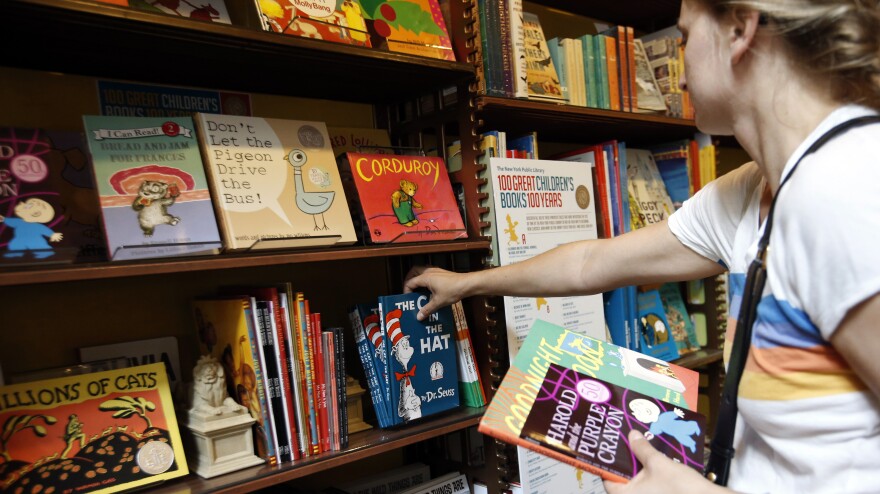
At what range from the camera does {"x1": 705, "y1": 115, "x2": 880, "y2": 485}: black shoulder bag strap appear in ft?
2.23

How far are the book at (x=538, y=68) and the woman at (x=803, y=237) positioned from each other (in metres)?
0.76

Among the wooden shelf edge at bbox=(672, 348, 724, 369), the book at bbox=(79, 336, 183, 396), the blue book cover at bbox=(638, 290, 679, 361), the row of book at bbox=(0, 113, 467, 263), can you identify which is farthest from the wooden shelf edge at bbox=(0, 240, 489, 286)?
the wooden shelf edge at bbox=(672, 348, 724, 369)

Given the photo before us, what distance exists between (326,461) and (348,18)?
0.92m

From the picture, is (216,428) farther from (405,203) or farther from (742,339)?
(742,339)

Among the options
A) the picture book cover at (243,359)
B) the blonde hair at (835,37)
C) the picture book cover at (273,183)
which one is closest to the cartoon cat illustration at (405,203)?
the picture book cover at (273,183)

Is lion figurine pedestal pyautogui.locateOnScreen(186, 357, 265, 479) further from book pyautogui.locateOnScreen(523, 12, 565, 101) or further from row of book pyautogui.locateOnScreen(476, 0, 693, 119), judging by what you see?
book pyautogui.locateOnScreen(523, 12, 565, 101)

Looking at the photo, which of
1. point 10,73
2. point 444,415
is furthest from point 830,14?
point 10,73

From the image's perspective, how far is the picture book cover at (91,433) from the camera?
0.93 metres

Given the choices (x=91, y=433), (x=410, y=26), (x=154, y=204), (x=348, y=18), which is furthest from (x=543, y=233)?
(x=91, y=433)

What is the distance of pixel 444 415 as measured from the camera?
1.38 meters

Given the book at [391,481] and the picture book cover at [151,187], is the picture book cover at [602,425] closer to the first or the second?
the picture book cover at [151,187]

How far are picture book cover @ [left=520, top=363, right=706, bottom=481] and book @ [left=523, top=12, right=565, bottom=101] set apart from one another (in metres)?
0.89

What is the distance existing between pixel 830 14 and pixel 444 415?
1.07 m

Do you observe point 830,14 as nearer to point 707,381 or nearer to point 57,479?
point 57,479
